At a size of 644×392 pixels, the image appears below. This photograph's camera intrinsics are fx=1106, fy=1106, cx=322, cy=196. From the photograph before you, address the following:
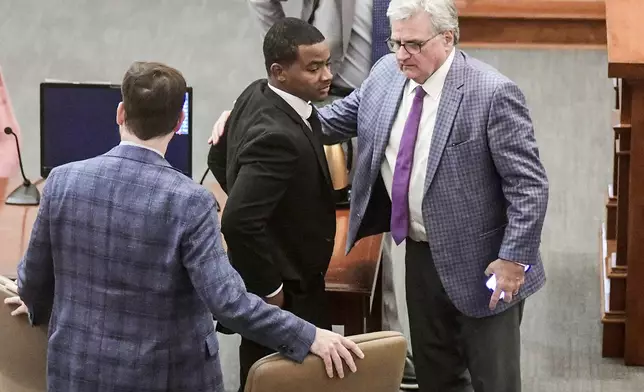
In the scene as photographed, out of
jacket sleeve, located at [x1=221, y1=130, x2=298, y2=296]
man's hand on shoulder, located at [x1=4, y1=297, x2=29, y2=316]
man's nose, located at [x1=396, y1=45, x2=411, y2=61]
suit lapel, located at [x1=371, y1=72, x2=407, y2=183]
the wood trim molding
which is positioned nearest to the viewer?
man's hand on shoulder, located at [x1=4, y1=297, x2=29, y2=316]

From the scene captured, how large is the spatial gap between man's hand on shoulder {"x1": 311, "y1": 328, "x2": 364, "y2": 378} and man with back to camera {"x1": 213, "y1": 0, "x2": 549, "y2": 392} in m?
0.64

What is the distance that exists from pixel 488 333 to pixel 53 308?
1185 millimetres

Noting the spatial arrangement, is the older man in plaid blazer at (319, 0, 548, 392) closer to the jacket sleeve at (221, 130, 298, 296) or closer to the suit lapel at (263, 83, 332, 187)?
the suit lapel at (263, 83, 332, 187)

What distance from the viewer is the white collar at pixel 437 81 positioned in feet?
9.31

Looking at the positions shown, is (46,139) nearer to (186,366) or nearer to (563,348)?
(186,366)

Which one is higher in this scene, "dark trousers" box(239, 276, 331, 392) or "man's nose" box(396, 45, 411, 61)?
"man's nose" box(396, 45, 411, 61)

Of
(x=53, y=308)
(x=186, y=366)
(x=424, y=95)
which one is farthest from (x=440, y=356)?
(x=53, y=308)

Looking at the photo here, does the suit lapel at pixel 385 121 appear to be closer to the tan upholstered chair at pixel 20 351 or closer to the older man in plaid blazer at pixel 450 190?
the older man in plaid blazer at pixel 450 190

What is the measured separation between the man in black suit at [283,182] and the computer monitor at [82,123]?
753 mm

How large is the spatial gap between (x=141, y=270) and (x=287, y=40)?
0.82 meters

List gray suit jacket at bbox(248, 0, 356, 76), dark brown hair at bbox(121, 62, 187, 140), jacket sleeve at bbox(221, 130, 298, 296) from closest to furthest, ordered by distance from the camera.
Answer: dark brown hair at bbox(121, 62, 187, 140)
jacket sleeve at bbox(221, 130, 298, 296)
gray suit jacket at bbox(248, 0, 356, 76)

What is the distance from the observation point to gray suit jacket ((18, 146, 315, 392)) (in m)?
2.18

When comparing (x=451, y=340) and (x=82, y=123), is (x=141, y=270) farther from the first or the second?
(x=82, y=123)

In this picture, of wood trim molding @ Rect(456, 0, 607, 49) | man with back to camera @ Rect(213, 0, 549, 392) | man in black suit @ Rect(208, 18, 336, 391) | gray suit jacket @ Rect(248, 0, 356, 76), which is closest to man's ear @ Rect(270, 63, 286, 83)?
man in black suit @ Rect(208, 18, 336, 391)
